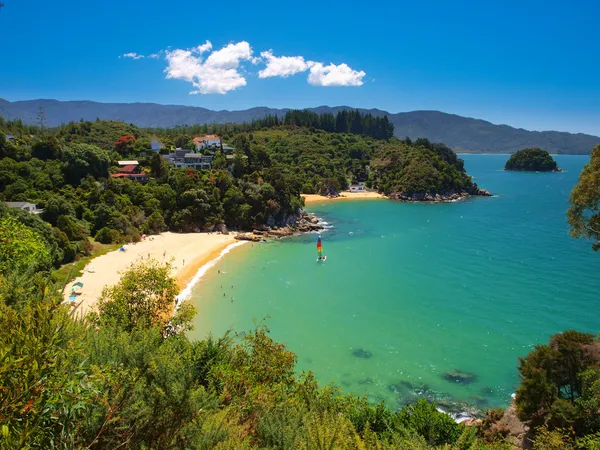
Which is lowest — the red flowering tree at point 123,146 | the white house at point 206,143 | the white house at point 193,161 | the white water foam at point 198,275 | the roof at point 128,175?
the white water foam at point 198,275

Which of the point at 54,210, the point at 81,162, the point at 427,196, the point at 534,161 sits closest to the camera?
the point at 54,210

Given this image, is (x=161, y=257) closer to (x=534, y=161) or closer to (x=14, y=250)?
(x=14, y=250)

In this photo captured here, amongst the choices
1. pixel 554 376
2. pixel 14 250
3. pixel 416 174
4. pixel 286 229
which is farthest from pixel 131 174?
pixel 416 174

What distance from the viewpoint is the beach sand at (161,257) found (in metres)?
32.8

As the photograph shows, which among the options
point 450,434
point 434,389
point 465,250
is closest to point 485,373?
point 434,389

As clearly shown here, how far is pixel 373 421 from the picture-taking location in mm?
14773

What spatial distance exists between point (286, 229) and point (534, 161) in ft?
583

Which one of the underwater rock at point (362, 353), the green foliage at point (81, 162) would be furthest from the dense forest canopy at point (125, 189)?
the underwater rock at point (362, 353)

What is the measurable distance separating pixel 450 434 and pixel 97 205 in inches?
1937

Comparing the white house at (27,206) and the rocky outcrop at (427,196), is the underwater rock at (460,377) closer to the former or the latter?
the white house at (27,206)

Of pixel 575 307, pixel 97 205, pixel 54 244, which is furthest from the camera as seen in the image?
pixel 97 205

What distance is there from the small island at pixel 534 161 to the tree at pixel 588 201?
672 ft

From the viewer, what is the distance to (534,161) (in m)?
188

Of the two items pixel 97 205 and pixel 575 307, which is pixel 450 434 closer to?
pixel 575 307
